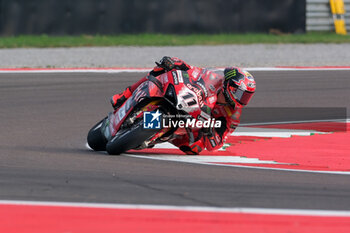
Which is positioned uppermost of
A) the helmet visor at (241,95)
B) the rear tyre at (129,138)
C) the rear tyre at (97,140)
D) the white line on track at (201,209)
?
the helmet visor at (241,95)

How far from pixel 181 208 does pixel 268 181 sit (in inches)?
56.5

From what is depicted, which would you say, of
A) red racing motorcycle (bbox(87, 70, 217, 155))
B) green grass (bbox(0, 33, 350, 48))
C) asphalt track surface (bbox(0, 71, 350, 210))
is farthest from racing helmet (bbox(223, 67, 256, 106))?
green grass (bbox(0, 33, 350, 48))

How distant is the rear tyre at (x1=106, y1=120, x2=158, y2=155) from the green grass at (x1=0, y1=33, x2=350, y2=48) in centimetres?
1192

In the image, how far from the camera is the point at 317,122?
1249 centimetres

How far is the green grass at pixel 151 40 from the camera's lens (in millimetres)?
20344

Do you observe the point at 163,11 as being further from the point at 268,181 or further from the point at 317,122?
the point at 268,181

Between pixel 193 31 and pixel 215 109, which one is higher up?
pixel 215 109

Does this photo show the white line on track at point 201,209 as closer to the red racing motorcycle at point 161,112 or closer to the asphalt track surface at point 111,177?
the asphalt track surface at point 111,177

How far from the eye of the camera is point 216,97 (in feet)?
28.2

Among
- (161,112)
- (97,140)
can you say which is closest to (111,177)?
(161,112)

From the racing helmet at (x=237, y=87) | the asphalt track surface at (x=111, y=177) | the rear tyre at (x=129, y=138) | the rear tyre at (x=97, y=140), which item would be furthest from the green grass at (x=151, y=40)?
the racing helmet at (x=237, y=87)

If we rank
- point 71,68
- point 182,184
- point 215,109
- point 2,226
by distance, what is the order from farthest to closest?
point 71,68, point 215,109, point 182,184, point 2,226

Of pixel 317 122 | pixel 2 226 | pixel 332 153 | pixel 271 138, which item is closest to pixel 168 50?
pixel 317 122

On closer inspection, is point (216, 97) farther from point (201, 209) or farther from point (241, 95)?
point (201, 209)
